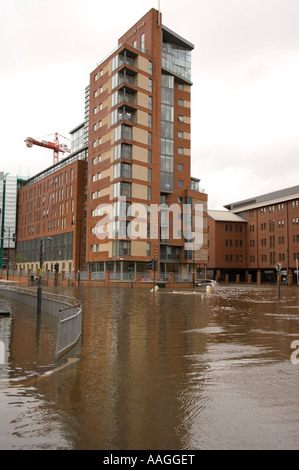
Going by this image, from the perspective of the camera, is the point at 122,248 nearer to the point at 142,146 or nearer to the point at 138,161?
the point at 138,161

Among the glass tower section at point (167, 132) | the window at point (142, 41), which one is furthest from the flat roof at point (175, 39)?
the glass tower section at point (167, 132)

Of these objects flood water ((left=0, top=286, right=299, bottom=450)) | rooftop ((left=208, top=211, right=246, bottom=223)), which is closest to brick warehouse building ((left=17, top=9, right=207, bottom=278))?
rooftop ((left=208, top=211, right=246, bottom=223))

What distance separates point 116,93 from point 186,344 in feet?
190

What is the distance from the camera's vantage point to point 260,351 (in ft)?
32.7

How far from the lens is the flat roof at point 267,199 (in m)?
81.4

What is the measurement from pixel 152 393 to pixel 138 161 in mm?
57458

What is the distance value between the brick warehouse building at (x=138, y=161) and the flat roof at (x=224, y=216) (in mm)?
23827

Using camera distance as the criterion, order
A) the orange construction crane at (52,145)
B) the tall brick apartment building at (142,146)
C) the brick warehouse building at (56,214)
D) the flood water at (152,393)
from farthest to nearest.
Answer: the orange construction crane at (52,145)
the brick warehouse building at (56,214)
the tall brick apartment building at (142,146)
the flood water at (152,393)

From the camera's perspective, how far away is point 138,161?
62.3m

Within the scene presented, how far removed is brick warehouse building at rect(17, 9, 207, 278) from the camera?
61.6m

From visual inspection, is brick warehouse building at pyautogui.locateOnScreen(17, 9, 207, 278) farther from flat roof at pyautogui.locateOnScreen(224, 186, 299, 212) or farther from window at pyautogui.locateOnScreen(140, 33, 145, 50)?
flat roof at pyautogui.locateOnScreen(224, 186, 299, 212)

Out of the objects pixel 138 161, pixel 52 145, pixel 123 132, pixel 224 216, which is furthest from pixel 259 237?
pixel 52 145

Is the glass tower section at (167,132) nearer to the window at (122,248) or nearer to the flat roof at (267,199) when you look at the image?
the window at (122,248)

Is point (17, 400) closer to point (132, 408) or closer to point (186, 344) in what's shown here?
point (132, 408)
